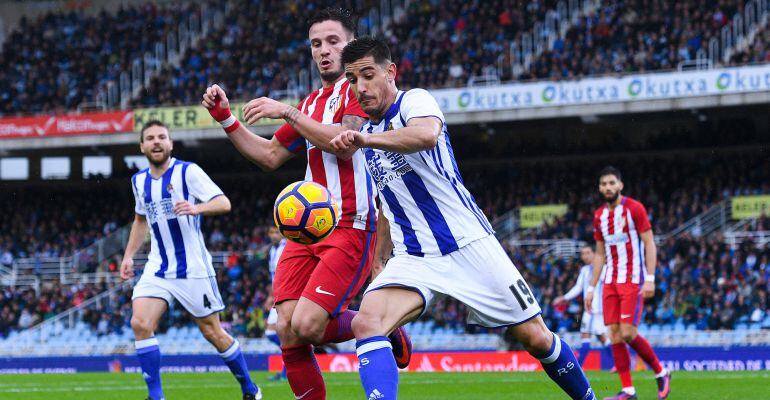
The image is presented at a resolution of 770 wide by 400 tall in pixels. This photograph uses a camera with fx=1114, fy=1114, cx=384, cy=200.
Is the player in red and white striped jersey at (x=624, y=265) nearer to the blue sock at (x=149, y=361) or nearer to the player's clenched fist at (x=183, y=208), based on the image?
the player's clenched fist at (x=183, y=208)

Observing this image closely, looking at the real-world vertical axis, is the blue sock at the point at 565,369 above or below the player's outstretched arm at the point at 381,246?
below

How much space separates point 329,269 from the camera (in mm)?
6578

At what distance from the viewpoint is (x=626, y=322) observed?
434 inches

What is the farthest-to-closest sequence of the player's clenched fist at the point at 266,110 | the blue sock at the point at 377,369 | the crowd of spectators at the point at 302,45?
the crowd of spectators at the point at 302,45 → the player's clenched fist at the point at 266,110 → the blue sock at the point at 377,369

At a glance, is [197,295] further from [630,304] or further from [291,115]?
[630,304]

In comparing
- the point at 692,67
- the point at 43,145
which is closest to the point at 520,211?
the point at 692,67

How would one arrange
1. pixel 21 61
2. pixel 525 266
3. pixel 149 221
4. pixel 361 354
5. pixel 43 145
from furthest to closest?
pixel 21 61
pixel 43 145
pixel 525 266
pixel 149 221
pixel 361 354

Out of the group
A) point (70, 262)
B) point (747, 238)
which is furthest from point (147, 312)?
point (70, 262)

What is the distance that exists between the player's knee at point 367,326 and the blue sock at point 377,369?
0.03 metres

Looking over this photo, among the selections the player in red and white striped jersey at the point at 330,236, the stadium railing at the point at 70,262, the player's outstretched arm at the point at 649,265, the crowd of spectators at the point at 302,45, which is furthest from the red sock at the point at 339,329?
the stadium railing at the point at 70,262

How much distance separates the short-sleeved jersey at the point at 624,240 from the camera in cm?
1120

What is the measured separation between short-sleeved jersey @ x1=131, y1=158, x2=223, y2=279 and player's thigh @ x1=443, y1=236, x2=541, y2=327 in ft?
13.1

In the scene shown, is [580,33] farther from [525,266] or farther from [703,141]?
[525,266]

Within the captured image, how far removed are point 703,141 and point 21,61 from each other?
22315mm
